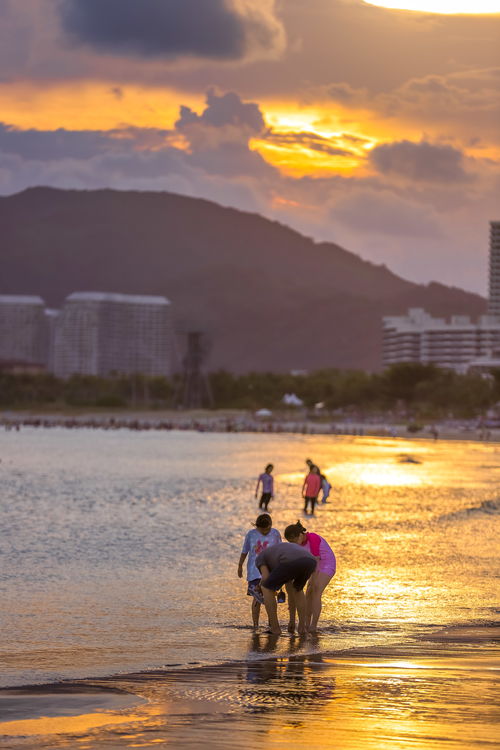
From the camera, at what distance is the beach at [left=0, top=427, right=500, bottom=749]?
400 inches

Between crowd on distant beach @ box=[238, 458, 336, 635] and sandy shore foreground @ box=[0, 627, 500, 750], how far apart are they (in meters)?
1.18

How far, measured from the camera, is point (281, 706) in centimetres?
1092

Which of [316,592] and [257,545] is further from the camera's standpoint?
[316,592]

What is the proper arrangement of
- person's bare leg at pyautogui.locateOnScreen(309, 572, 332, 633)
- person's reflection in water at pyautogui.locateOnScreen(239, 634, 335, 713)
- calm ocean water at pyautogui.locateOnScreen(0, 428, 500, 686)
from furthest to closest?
person's bare leg at pyautogui.locateOnScreen(309, 572, 332, 633) → calm ocean water at pyautogui.locateOnScreen(0, 428, 500, 686) → person's reflection in water at pyautogui.locateOnScreen(239, 634, 335, 713)

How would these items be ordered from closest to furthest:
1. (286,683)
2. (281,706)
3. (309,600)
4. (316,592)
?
1. (281,706)
2. (286,683)
3. (316,592)
4. (309,600)

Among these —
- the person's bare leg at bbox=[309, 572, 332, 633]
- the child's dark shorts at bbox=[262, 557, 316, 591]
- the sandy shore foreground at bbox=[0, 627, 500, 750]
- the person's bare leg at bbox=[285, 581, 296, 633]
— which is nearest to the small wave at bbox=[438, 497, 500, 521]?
the person's bare leg at bbox=[309, 572, 332, 633]

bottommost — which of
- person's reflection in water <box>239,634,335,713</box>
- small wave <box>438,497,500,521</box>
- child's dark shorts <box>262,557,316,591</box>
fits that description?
small wave <box>438,497,500,521</box>

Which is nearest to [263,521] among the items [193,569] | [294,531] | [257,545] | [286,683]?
[257,545]

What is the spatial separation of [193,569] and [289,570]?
31.2 ft

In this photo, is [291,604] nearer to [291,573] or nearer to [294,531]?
[291,573]

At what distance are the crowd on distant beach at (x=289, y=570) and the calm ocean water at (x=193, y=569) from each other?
435mm

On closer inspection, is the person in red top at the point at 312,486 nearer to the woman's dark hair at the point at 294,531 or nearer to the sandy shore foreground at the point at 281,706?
the woman's dark hair at the point at 294,531

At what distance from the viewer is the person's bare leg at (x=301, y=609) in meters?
15.4

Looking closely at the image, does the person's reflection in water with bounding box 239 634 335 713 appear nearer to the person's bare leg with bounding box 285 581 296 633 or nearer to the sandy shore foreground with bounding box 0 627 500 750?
the sandy shore foreground with bounding box 0 627 500 750
